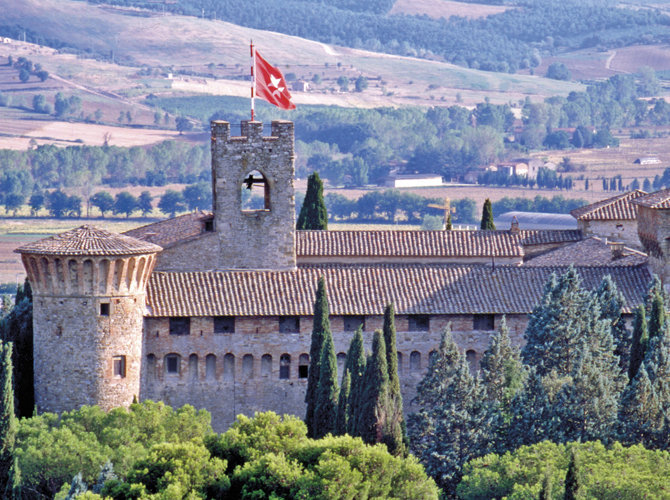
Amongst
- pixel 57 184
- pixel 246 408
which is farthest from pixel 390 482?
pixel 57 184

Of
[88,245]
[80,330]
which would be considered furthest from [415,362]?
[88,245]

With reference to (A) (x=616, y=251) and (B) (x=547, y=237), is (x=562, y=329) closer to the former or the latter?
(A) (x=616, y=251)

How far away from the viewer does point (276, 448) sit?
47.3 metres

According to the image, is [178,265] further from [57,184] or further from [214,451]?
[57,184]

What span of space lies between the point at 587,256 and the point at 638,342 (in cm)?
1001

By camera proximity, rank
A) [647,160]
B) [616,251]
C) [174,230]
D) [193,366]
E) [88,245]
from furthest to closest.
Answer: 1. [647,160]
2. [616,251]
3. [174,230]
4. [193,366]
5. [88,245]

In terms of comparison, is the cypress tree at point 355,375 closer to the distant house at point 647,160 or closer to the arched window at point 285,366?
the arched window at point 285,366

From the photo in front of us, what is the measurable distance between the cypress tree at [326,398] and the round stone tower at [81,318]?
6368mm

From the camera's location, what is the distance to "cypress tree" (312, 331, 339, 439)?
51.5m

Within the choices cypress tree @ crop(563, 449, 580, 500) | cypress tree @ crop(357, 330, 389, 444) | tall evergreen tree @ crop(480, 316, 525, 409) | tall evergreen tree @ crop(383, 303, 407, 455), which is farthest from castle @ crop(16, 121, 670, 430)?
cypress tree @ crop(563, 449, 580, 500)

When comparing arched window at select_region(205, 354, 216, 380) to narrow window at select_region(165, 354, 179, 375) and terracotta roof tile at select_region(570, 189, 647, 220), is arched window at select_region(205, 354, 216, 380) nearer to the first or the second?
narrow window at select_region(165, 354, 179, 375)

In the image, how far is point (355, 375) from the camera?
50875mm

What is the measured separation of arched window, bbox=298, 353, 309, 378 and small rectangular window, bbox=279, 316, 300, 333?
0.88 m

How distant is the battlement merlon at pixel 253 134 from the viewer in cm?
5997
